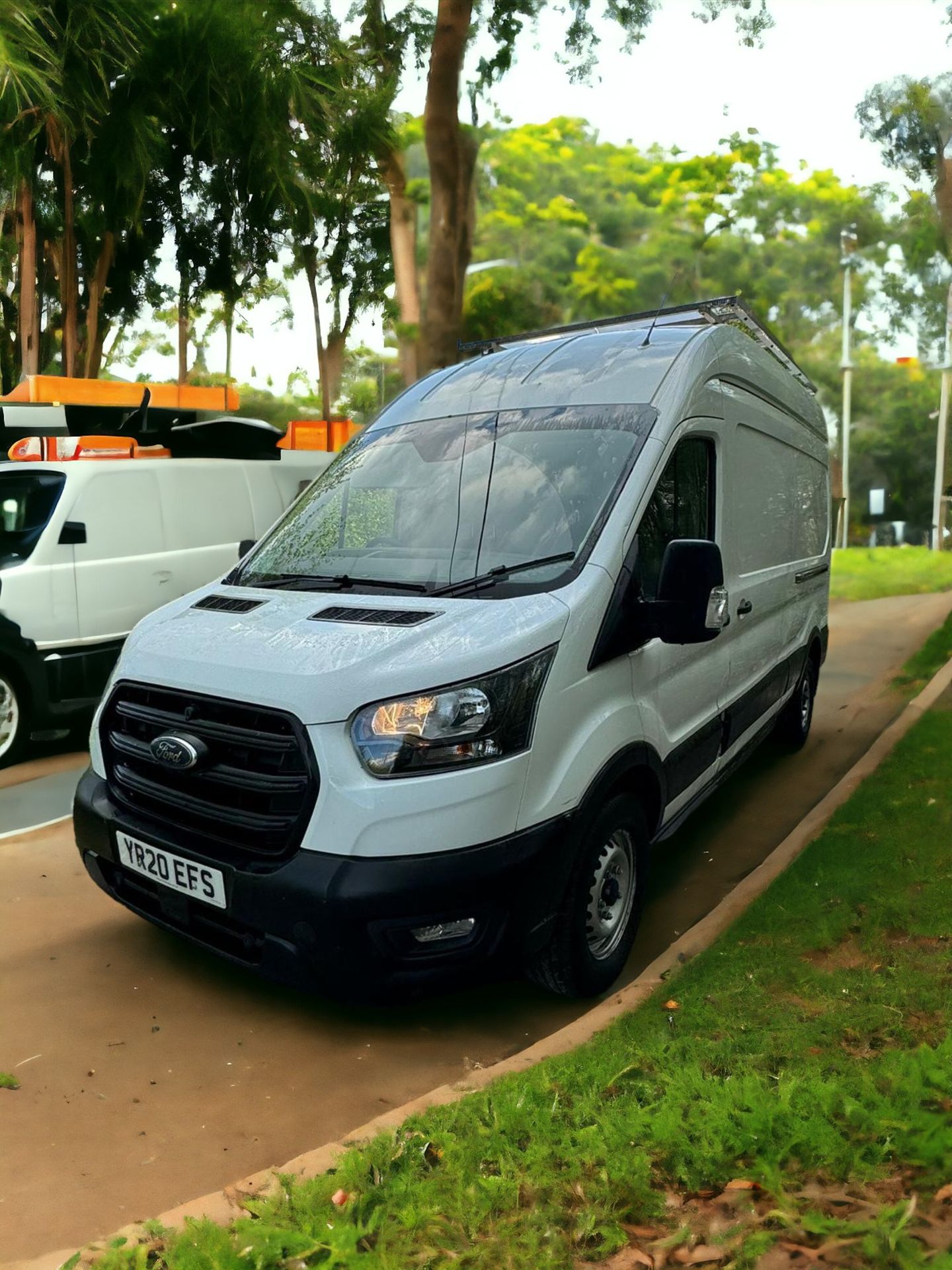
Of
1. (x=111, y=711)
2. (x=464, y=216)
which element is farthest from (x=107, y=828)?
(x=464, y=216)

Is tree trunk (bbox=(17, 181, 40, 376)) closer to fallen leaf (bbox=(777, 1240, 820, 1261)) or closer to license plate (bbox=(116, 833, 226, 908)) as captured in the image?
license plate (bbox=(116, 833, 226, 908))

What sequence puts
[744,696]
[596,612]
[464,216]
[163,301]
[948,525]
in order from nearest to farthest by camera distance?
1. [596,612]
2. [744,696]
3. [464,216]
4. [163,301]
5. [948,525]

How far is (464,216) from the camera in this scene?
44.4ft

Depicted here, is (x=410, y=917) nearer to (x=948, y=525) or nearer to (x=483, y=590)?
(x=483, y=590)

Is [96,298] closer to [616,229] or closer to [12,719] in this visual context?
[12,719]

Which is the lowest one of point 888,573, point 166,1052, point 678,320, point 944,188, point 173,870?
point 166,1052

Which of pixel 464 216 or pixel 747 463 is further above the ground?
pixel 464 216

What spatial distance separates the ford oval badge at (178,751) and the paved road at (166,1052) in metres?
0.94

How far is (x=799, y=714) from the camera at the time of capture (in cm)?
779

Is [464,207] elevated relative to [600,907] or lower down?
elevated

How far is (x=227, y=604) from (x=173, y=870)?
3.31 feet

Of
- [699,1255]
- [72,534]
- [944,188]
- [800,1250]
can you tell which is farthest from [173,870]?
[944,188]

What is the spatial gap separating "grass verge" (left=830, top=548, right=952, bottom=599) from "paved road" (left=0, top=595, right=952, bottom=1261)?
570 inches

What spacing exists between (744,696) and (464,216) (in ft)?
31.1
